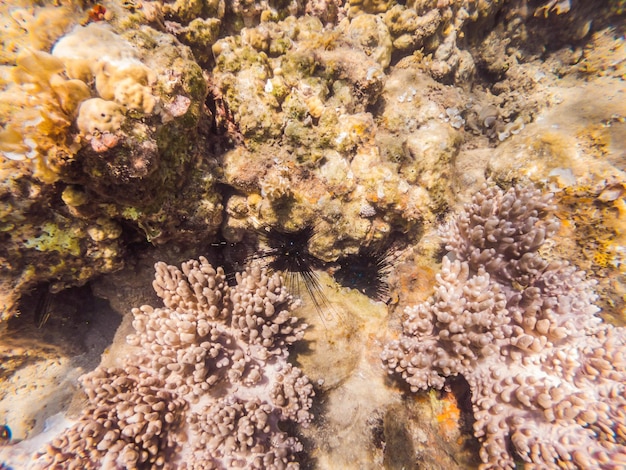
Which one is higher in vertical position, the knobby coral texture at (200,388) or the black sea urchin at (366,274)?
the black sea urchin at (366,274)

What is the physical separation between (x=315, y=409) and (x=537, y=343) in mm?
2138

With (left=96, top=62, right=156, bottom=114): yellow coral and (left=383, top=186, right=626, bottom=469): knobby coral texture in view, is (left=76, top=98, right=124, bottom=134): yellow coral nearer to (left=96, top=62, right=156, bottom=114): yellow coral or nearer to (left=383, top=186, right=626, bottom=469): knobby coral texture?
(left=96, top=62, right=156, bottom=114): yellow coral

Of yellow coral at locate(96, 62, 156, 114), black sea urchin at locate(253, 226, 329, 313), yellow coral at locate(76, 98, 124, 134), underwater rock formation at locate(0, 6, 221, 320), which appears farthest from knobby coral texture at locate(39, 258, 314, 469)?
yellow coral at locate(96, 62, 156, 114)

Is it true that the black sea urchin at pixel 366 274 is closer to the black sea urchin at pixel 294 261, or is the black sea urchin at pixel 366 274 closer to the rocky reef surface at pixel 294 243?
the rocky reef surface at pixel 294 243

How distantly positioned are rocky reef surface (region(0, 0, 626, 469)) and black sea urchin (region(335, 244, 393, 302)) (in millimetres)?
27

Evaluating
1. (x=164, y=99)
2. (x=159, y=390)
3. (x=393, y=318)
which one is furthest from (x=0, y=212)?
A: (x=393, y=318)

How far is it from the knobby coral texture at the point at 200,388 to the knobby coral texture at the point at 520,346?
1.17 meters

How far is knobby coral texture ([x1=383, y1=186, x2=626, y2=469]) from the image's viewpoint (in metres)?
2.29

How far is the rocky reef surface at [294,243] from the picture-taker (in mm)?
2273

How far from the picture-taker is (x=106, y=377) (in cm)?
273

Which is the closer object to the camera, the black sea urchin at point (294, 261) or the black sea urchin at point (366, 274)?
the black sea urchin at point (294, 261)

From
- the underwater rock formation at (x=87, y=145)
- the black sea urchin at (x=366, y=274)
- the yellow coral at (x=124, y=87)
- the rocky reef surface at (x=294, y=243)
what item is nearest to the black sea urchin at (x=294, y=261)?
Result: the rocky reef surface at (x=294, y=243)

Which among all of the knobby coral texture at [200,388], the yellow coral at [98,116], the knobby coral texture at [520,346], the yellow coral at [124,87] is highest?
the yellow coral at [124,87]

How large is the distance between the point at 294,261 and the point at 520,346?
7.58 ft
